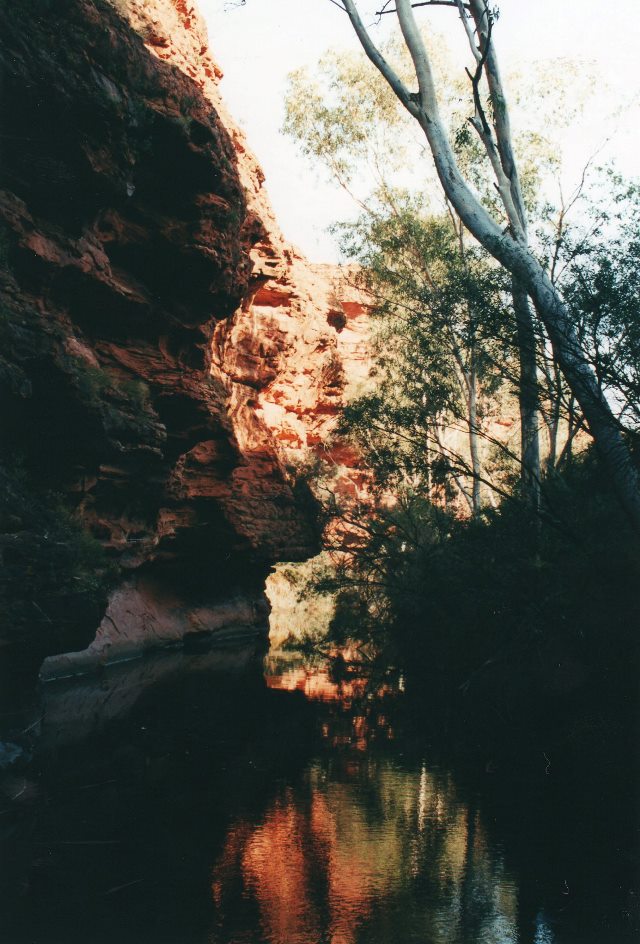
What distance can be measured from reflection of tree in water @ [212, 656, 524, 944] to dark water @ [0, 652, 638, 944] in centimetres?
2

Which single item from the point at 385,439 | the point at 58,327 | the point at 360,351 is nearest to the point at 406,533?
the point at 385,439

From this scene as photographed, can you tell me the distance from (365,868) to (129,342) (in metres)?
14.0

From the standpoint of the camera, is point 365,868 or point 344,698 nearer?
point 365,868

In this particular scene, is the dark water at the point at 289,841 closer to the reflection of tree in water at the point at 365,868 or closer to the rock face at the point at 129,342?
the reflection of tree in water at the point at 365,868

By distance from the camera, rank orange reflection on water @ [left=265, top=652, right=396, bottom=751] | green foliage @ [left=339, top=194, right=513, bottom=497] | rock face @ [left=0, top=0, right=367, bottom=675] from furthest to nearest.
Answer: green foliage @ [left=339, top=194, right=513, bottom=497] → rock face @ [left=0, top=0, right=367, bottom=675] → orange reflection on water @ [left=265, top=652, right=396, bottom=751]

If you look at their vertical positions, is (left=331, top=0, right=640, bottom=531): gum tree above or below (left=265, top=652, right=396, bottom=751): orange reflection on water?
above

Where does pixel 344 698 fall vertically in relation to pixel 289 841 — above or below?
above

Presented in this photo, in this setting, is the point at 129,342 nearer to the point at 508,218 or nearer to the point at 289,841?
the point at 508,218

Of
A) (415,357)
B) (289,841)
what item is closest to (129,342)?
(415,357)

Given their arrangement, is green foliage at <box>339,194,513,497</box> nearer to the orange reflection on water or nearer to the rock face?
the rock face

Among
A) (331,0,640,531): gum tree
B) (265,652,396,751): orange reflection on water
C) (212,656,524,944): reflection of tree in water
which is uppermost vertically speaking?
(331,0,640,531): gum tree

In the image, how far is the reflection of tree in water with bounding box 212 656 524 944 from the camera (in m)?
4.37

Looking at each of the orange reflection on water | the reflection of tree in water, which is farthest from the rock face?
the reflection of tree in water

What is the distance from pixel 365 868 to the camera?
17.7 feet
